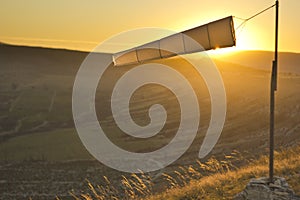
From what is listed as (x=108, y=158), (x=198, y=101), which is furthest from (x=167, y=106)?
(x=108, y=158)

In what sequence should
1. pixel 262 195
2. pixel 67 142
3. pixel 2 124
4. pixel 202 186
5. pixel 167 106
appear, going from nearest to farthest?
pixel 262 195 < pixel 202 186 < pixel 67 142 < pixel 2 124 < pixel 167 106

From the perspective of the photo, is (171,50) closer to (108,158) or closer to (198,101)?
(108,158)

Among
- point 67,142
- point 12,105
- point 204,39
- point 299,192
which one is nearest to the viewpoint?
point 299,192

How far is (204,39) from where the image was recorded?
8359 mm

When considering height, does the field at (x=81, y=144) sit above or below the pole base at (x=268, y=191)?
below

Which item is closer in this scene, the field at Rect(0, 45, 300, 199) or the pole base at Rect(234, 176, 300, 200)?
the pole base at Rect(234, 176, 300, 200)

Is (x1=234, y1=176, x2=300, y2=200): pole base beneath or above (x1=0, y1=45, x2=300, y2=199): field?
above

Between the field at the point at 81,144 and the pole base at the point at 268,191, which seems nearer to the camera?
the pole base at the point at 268,191

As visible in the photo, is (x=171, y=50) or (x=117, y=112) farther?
(x=117, y=112)

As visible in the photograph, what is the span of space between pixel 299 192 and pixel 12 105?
341 ft

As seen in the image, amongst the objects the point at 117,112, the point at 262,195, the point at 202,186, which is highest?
the point at 262,195

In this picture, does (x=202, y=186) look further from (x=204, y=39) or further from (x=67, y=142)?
(x=67, y=142)

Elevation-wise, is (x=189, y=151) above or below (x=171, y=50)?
below

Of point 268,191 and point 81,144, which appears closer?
point 268,191
